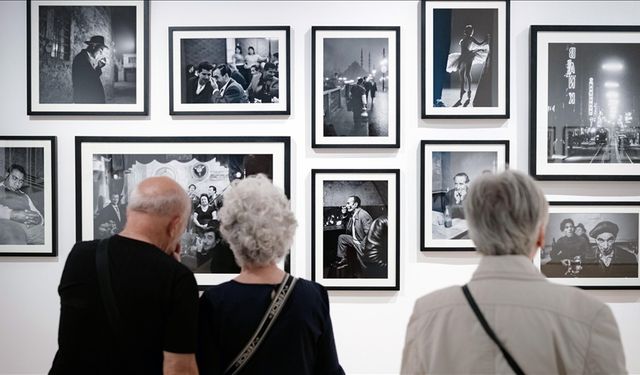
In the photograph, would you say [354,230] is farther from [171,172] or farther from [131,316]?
[131,316]

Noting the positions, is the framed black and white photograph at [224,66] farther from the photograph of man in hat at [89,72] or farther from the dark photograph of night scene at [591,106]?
the dark photograph of night scene at [591,106]

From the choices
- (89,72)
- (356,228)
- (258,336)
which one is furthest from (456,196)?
(89,72)

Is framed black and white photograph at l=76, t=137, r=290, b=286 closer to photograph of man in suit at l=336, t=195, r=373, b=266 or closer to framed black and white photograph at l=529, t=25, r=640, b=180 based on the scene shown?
photograph of man in suit at l=336, t=195, r=373, b=266

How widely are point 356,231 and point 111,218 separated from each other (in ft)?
4.09

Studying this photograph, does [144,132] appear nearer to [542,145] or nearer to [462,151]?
[462,151]

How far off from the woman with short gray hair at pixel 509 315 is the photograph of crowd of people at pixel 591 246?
1583 millimetres

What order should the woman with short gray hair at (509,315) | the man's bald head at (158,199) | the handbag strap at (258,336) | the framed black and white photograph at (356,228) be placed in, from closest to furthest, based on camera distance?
the woman with short gray hair at (509,315), the handbag strap at (258,336), the man's bald head at (158,199), the framed black and white photograph at (356,228)

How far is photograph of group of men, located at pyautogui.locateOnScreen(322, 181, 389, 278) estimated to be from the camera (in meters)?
2.71

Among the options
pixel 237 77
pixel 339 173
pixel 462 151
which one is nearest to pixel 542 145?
pixel 462 151

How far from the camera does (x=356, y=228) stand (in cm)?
273

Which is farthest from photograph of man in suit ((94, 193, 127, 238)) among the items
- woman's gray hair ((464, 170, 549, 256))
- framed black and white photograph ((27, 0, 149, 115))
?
woman's gray hair ((464, 170, 549, 256))

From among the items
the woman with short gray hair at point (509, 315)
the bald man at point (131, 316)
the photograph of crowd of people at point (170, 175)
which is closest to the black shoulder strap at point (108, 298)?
the bald man at point (131, 316)

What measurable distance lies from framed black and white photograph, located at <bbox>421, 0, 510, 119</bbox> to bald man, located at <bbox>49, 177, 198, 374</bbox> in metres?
1.64

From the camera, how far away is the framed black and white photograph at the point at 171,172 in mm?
2719
